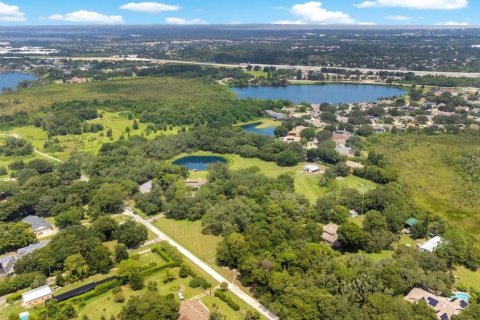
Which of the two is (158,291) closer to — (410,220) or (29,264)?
(29,264)

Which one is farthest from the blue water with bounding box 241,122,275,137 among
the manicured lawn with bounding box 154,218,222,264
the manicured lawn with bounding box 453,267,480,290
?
the manicured lawn with bounding box 453,267,480,290

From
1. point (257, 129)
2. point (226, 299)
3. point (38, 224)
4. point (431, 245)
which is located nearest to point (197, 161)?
point (257, 129)

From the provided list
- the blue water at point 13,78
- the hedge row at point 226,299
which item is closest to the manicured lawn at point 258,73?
the blue water at point 13,78

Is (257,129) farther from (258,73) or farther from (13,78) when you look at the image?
(13,78)

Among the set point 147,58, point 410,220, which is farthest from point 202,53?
point 410,220

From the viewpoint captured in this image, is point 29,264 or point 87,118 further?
point 87,118
